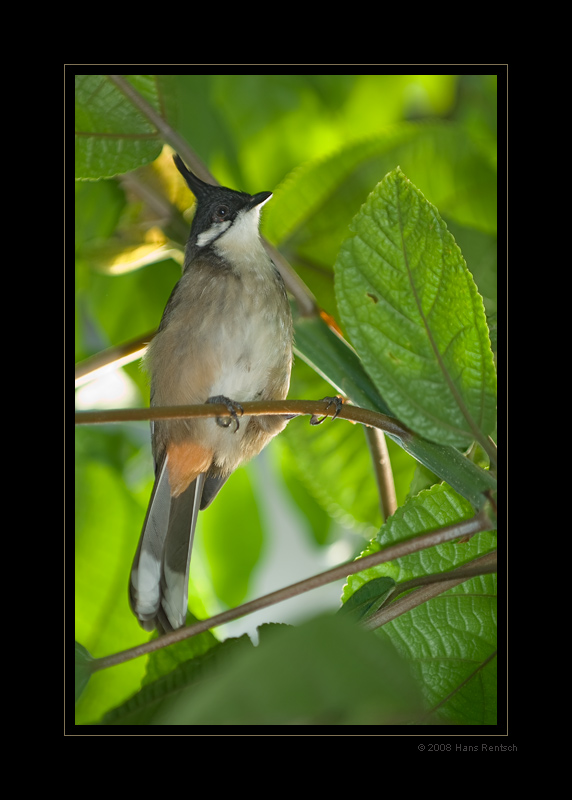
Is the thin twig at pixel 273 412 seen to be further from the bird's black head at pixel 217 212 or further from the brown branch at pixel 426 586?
the bird's black head at pixel 217 212

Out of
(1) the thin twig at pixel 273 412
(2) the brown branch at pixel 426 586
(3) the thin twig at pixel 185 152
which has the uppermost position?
(3) the thin twig at pixel 185 152

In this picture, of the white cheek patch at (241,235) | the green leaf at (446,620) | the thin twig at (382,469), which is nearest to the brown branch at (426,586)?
the green leaf at (446,620)

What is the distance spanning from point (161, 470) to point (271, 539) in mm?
315

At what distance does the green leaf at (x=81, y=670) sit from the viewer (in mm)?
1032

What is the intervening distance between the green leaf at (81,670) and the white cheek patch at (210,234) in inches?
41.7

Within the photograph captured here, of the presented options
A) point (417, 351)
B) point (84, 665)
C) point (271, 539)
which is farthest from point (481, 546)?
point (271, 539)

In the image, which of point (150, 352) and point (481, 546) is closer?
point (481, 546)

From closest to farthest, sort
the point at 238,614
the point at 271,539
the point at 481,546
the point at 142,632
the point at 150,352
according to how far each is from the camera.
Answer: the point at 238,614, the point at 481,546, the point at 142,632, the point at 150,352, the point at 271,539

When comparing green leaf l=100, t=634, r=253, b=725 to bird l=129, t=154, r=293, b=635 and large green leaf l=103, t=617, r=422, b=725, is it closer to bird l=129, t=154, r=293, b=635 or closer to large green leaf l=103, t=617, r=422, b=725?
large green leaf l=103, t=617, r=422, b=725

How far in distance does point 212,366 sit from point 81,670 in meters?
0.77

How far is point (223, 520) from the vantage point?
5.92ft

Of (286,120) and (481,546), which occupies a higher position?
(286,120)

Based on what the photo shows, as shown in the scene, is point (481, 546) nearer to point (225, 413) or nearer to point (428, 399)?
point (428, 399)

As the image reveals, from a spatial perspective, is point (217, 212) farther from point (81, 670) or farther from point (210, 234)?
point (81, 670)
